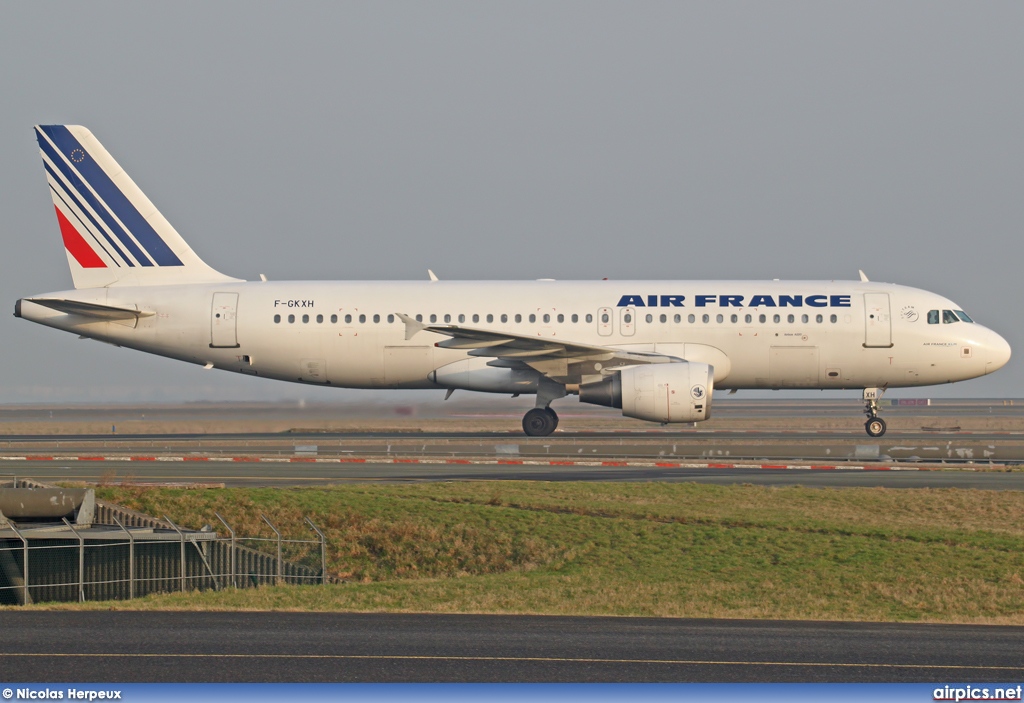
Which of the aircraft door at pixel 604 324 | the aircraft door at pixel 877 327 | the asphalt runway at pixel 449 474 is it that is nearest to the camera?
the asphalt runway at pixel 449 474

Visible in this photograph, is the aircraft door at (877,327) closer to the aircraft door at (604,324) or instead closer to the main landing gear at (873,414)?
the main landing gear at (873,414)

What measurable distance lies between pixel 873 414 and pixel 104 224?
25699 millimetres

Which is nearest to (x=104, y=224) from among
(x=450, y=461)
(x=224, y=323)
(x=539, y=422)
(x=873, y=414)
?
(x=224, y=323)

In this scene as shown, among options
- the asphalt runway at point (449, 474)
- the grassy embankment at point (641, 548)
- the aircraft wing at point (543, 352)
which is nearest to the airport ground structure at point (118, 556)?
the grassy embankment at point (641, 548)

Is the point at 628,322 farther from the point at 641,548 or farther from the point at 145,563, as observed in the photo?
the point at 145,563

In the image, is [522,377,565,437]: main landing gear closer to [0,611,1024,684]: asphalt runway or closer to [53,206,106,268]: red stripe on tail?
[53,206,106,268]: red stripe on tail

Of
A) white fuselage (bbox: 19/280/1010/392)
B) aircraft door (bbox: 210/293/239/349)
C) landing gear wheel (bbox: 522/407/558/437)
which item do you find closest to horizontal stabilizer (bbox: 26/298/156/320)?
white fuselage (bbox: 19/280/1010/392)

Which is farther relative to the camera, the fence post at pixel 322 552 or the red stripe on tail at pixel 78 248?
the red stripe on tail at pixel 78 248

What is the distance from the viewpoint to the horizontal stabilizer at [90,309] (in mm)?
36188

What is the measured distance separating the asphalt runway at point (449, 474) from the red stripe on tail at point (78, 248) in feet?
33.0

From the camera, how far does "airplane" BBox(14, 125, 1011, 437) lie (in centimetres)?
3588

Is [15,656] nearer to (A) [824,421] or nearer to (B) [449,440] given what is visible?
(B) [449,440]

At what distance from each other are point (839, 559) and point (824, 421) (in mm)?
37558

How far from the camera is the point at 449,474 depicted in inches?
1085
